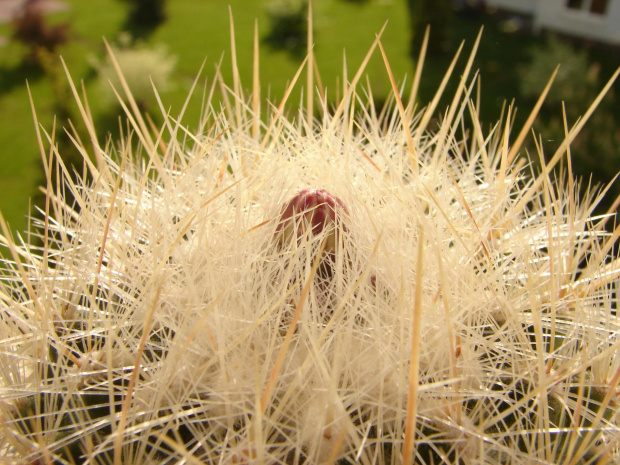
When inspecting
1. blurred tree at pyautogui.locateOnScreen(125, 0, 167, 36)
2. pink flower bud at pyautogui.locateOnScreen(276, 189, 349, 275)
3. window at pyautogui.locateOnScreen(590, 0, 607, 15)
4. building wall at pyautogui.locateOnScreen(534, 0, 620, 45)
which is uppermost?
window at pyautogui.locateOnScreen(590, 0, 607, 15)

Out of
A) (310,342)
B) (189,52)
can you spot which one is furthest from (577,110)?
(189,52)

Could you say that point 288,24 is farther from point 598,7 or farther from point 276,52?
point 598,7

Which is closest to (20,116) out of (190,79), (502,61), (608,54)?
(190,79)

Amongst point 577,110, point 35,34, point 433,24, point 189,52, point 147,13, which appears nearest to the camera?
point 577,110

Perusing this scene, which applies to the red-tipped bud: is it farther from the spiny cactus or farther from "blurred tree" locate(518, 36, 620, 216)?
"blurred tree" locate(518, 36, 620, 216)

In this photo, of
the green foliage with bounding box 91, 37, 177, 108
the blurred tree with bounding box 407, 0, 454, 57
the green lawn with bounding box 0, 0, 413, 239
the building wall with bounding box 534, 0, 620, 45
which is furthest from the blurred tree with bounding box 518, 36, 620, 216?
the green foliage with bounding box 91, 37, 177, 108
